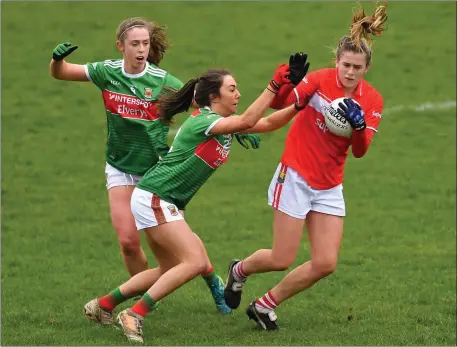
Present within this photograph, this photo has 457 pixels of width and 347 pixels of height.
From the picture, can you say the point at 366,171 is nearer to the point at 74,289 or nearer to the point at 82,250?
the point at 82,250

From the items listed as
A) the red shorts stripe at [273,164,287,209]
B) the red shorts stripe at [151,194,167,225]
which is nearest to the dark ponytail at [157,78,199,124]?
the red shorts stripe at [151,194,167,225]

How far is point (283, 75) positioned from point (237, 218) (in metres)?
5.67

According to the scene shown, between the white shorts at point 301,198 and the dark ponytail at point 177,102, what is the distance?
933 millimetres

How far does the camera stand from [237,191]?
15.1 m

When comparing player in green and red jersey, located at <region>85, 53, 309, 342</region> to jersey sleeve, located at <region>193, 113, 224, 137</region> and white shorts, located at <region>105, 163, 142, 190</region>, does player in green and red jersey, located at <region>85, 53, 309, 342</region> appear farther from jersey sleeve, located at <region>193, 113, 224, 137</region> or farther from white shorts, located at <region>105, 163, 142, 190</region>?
white shorts, located at <region>105, 163, 142, 190</region>

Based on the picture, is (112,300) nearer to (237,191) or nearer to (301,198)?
(301,198)

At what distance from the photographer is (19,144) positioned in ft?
55.7

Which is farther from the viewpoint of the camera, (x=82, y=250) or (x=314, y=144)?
(x=82, y=250)

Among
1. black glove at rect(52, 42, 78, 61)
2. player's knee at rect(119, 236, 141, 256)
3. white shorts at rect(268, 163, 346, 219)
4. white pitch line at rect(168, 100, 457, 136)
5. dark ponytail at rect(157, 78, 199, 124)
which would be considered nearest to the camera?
white shorts at rect(268, 163, 346, 219)

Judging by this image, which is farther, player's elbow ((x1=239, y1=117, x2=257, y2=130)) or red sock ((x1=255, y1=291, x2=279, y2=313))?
red sock ((x1=255, y1=291, x2=279, y2=313))

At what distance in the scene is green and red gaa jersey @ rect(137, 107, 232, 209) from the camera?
8.80m

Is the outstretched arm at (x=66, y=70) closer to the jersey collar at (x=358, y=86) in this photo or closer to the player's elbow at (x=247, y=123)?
the player's elbow at (x=247, y=123)

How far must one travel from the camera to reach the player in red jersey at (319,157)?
883cm

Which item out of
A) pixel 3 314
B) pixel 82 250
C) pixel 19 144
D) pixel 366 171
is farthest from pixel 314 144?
pixel 19 144
